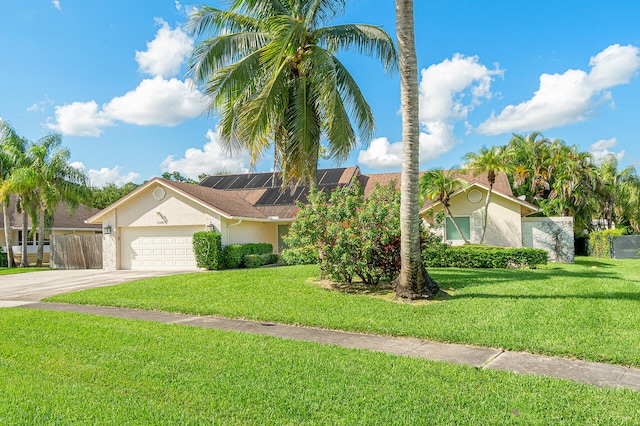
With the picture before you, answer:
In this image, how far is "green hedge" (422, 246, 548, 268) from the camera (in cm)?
1680

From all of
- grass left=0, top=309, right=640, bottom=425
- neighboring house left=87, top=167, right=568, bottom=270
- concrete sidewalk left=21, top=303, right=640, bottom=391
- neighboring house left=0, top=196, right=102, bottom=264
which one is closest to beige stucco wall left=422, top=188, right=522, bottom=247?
neighboring house left=87, top=167, right=568, bottom=270

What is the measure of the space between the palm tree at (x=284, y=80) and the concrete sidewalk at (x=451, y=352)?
724 centimetres

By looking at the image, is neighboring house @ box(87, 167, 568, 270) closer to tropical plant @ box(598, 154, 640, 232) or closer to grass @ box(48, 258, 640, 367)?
grass @ box(48, 258, 640, 367)

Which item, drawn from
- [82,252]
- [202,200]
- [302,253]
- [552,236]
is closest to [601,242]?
[552,236]

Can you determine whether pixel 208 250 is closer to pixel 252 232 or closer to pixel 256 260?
pixel 256 260

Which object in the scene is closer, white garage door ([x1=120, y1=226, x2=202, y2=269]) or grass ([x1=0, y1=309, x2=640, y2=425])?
grass ([x1=0, y1=309, x2=640, y2=425])

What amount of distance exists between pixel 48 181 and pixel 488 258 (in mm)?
23492

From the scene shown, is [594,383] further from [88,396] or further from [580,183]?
[580,183]

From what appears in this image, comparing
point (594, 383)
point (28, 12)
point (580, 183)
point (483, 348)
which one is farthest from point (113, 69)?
point (580, 183)

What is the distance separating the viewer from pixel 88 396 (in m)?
4.22

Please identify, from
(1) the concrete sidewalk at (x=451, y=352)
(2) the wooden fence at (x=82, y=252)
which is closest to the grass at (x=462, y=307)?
(1) the concrete sidewalk at (x=451, y=352)

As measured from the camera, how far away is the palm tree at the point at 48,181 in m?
23.0

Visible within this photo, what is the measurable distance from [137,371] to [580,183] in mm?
29331

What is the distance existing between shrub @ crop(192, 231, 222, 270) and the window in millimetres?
11688
